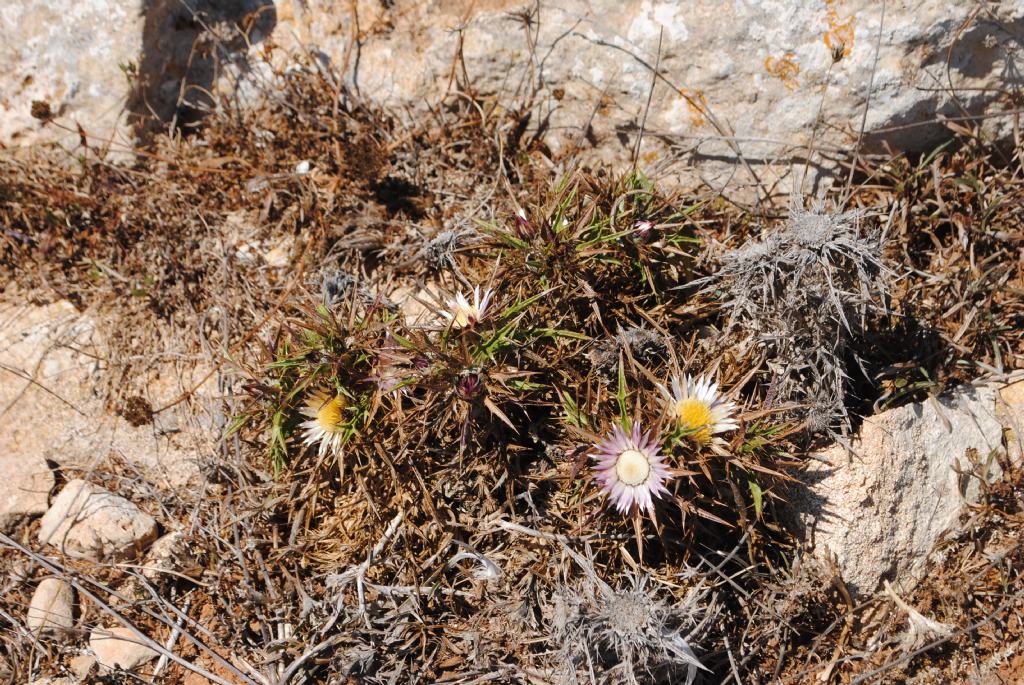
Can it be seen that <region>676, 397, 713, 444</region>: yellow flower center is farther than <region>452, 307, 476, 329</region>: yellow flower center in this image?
No

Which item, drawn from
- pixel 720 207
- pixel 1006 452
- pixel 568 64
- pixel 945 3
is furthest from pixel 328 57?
pixel 1006 452

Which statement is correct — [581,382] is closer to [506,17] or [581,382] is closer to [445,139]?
[445,139]

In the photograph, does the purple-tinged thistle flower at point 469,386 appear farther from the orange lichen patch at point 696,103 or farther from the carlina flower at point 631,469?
the orange lichen patch at point 696,103

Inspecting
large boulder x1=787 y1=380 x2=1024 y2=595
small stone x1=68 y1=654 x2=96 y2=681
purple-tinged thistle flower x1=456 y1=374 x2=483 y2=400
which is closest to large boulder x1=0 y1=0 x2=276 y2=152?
purple-tinged thistle flower x1=456 y1=374 x2=483 y2=400

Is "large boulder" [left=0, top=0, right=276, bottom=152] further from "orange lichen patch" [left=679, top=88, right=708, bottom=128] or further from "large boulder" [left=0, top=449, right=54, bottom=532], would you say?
"orange lichen patch" [left=679, top=88, right=708, bottom=128]

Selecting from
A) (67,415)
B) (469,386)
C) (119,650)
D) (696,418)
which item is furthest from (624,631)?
(67,415)

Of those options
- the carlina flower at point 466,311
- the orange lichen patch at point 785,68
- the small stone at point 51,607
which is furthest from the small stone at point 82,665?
the orange lichen patch at point 785,68
